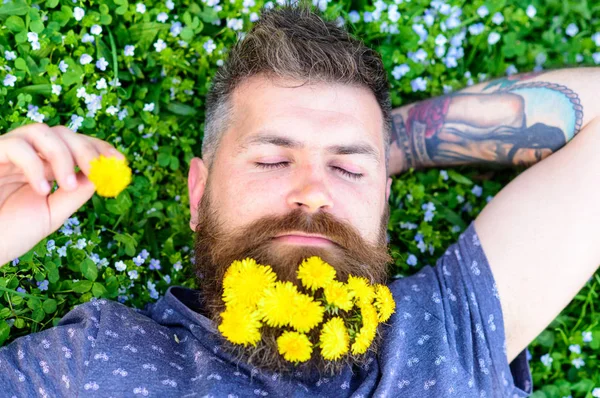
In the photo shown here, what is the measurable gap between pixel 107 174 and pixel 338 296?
816mm

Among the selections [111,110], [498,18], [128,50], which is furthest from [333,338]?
[498,18]

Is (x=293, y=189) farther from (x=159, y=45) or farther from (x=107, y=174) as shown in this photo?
(x=159, y=45)

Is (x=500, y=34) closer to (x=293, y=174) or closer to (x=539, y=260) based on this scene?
(x=539, y=260)

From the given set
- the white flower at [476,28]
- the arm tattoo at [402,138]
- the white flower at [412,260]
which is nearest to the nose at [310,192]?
the arm tattoo at [402,138]

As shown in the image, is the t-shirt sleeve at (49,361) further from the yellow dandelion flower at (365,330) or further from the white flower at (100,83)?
the white flower at (100,83)

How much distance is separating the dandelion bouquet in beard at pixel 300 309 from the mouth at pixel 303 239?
0.17m

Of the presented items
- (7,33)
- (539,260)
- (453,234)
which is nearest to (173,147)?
(7,33)

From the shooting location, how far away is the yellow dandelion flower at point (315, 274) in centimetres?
212

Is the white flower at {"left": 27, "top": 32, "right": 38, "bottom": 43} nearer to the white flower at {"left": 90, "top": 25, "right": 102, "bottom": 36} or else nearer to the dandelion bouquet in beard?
the white flower at {"left": 90, "top": 25, "right": 102, "bottom": 36}

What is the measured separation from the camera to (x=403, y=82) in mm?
3514

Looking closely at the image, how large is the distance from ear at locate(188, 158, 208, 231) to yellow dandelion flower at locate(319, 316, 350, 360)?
99 cm

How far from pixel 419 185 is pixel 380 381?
132 centimetres

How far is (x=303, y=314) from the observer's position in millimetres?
2008

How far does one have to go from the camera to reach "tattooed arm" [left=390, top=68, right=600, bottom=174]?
299 cm
